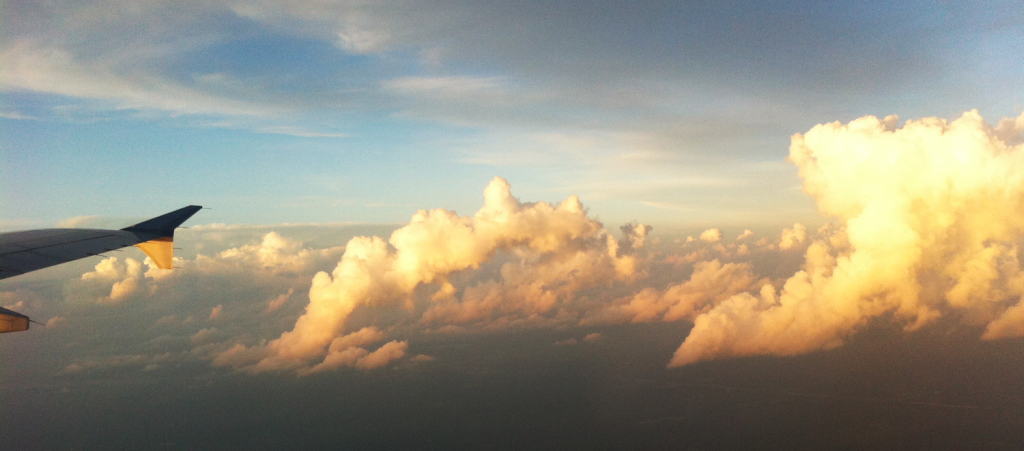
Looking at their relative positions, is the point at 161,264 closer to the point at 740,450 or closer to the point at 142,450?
the point at 740,450

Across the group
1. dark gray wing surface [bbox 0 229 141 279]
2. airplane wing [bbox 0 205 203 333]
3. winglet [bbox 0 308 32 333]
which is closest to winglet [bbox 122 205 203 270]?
airplane wing [bbox 0 205 203 333]

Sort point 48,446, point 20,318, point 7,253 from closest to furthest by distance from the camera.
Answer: point 20,318
point 7,253
point 48,446

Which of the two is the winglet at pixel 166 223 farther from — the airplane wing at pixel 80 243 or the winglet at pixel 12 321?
the winglet at pixel 12 321

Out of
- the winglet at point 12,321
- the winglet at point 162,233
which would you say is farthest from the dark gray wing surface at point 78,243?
the winglet at point 12,321

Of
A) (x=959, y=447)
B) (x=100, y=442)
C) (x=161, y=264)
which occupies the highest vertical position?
(x=161, y=264)

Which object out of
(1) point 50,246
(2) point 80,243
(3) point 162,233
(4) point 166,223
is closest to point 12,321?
(1) point 50,246

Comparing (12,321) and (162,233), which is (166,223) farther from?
(12,321)

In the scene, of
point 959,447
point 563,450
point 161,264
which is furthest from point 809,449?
point 161,264
